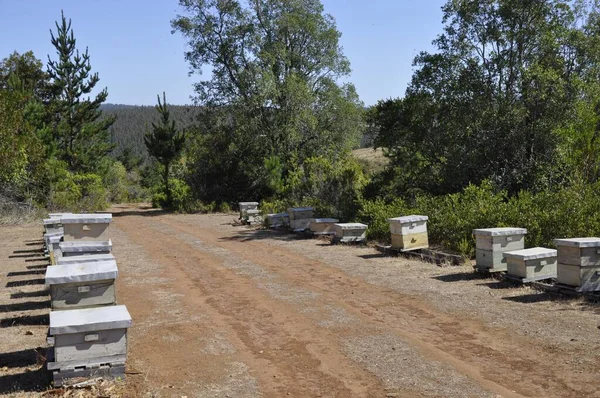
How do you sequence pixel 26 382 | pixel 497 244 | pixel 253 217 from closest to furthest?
pixel 26 382 < pixel 497 244 < pixel 253 217

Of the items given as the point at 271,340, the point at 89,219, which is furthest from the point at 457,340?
the point at 89,219

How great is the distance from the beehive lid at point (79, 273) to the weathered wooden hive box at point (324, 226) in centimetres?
1042

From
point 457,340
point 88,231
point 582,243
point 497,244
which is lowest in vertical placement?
point 457,340

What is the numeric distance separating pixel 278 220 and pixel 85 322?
14595mm

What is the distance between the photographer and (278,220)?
65.3ft

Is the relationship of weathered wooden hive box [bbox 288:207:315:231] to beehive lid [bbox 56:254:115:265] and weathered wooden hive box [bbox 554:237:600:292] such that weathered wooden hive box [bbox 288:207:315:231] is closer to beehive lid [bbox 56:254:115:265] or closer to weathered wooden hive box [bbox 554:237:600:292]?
beehive lid [bbox 56:254:115:265]

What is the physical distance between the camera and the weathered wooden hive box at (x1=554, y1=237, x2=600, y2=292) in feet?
27.7

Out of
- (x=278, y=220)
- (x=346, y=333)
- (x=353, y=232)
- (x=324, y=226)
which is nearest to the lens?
(x=346, y=333)

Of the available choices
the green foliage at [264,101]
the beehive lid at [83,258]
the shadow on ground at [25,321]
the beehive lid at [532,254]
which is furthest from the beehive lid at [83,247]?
the green foliage at [264,101]

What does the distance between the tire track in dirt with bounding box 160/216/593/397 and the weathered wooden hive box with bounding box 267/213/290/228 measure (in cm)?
783

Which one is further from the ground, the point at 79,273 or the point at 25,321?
the point at 79,273

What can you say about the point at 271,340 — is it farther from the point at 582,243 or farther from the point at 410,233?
the point at 410,233

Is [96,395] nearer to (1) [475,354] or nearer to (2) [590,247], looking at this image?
(1) [475,354]

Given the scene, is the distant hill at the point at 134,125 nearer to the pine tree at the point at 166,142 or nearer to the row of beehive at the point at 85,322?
the pine tree at the point at 166,142
